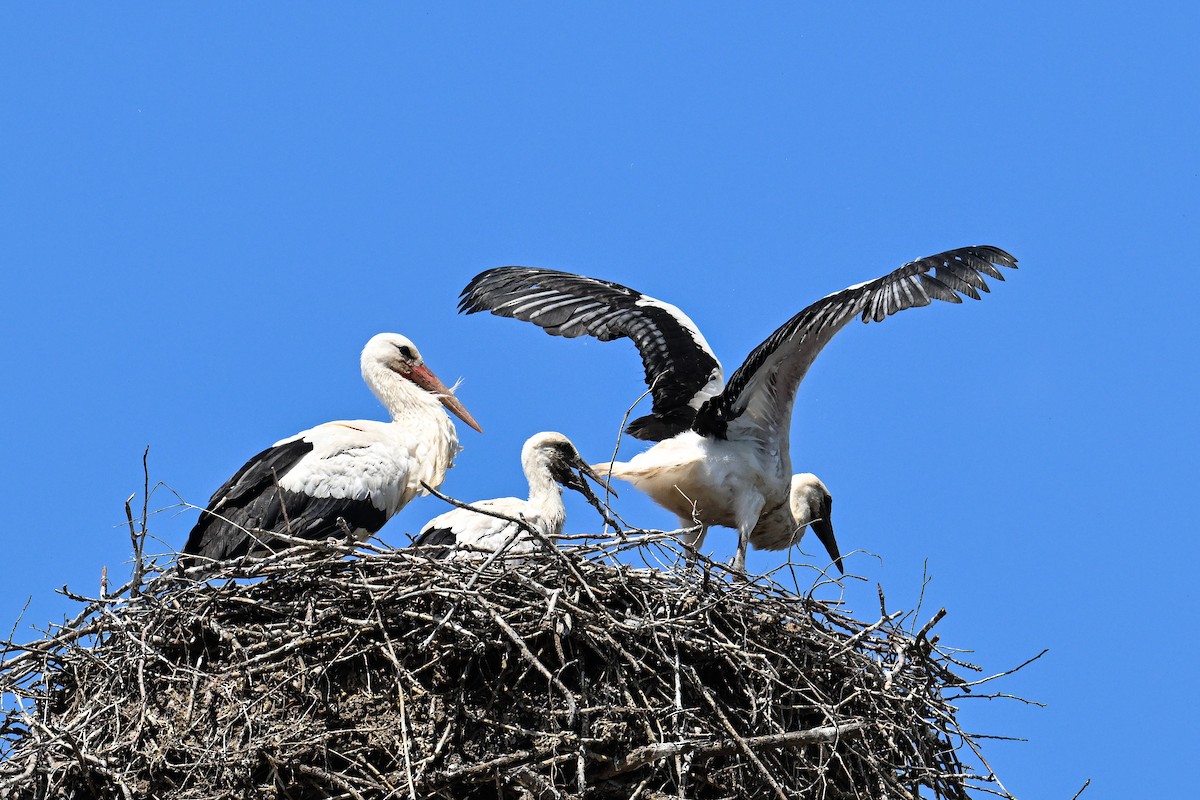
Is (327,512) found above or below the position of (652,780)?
above

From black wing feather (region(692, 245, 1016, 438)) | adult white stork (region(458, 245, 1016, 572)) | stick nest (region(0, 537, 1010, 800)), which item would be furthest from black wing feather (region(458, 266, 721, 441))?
stick nest (region(0, 537, 1010, 800))

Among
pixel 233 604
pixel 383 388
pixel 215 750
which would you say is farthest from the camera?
pixel 383 388

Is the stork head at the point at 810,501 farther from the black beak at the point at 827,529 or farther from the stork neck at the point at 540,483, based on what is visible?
the stork neck at the point at 540,483

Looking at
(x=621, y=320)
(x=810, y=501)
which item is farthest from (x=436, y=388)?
(x=810, y=501)

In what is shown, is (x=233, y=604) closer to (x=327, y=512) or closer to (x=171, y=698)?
(x=171, y=698)

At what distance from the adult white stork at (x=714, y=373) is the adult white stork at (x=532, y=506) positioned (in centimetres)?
22

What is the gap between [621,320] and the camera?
7711mm

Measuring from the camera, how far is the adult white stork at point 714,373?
6.31 m

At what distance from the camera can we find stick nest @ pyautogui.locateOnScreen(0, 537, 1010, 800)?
181 inches

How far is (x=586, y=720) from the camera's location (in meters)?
4.62

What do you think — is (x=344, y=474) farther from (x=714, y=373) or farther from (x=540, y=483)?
(x=714, y=373)

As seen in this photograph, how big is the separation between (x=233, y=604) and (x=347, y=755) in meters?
0.71

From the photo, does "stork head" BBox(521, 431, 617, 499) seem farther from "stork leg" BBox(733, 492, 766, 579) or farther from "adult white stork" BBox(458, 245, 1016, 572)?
"stork leg" BBox(733, 492, 766, 579)

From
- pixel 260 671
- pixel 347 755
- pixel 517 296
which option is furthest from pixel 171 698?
pixel 517 296
